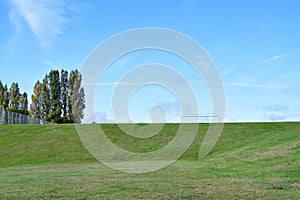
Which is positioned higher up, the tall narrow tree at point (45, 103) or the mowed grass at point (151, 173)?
the tall narrow tree at point (45, 103)

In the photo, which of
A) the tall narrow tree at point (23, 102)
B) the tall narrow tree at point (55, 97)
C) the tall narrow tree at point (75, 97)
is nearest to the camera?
the tall narrow tree at point (75, 97)

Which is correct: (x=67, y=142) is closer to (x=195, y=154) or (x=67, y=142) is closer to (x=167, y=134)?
(x=167, y=134)

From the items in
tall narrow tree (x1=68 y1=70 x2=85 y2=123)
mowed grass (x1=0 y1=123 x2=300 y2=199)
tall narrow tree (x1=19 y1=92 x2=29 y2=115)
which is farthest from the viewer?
tall narrow tree (x1=19 y1=92 x2=29 y2=115)

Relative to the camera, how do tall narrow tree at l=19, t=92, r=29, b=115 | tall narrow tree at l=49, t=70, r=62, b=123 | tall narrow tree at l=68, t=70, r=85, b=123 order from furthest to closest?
tall narrow tree at l=19, t=92, r=29, b=115 < tall narrow tree at l=49, t=70, r=62, b=123 < tall narrow tree at l=68, t=70, r=85, b=123

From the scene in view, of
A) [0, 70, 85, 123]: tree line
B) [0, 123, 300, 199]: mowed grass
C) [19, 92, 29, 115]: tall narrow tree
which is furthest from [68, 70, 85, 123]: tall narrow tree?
[0, 123, 300, 199]: mowed grass

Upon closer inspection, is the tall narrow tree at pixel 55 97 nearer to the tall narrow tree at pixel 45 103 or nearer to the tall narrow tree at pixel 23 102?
the tall narrow tree at pixel 45 103

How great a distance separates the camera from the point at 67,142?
4250 cm

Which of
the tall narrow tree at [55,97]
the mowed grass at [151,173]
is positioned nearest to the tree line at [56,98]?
the tall narrow tree at [55,97]

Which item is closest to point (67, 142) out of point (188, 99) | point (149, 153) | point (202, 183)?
point (149, 153)

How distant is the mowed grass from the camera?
45.9ft

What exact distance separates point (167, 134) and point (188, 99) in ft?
78.5

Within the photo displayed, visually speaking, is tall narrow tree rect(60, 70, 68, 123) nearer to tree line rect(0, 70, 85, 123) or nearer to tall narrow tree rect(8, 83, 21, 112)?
tree line rect(0, 70, 85, 123)

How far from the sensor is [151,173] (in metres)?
21.2

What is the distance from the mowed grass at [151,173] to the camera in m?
14.0
